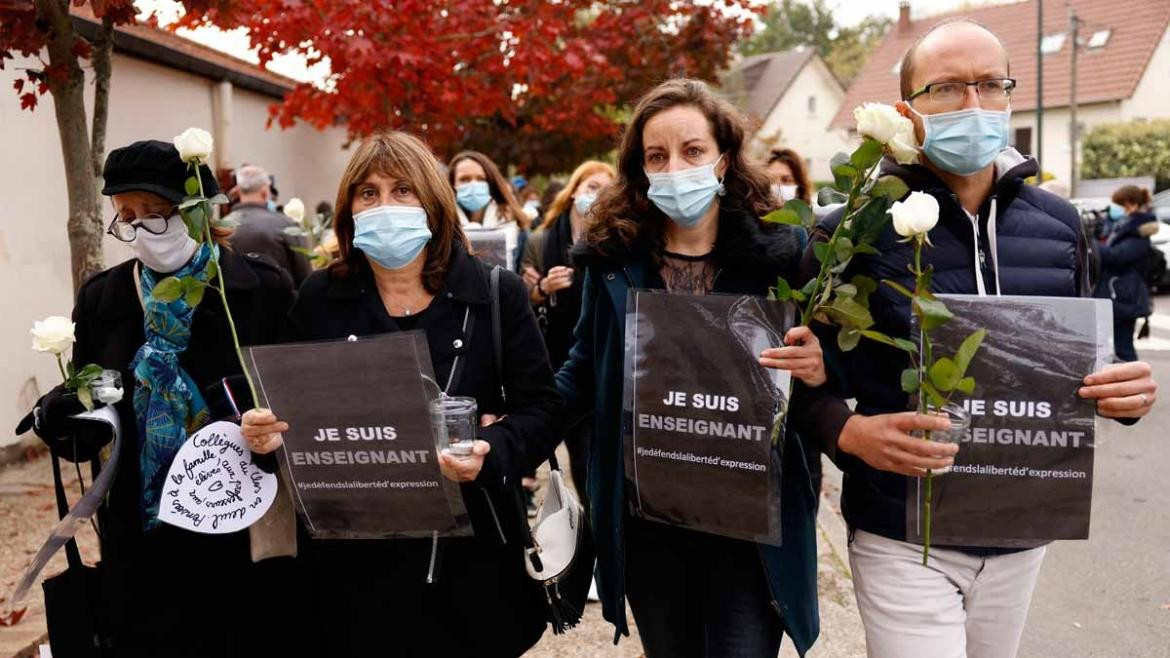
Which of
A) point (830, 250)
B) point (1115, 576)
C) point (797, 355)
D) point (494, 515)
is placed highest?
point (830, 250)

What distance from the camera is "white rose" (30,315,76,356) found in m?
2.47

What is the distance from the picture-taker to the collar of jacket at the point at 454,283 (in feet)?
8.63

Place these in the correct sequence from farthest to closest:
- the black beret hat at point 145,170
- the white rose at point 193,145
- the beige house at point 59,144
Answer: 1. the beige house at point 59,144
2. the black beret hat at point 145,170
3. the white rose at point 193,145

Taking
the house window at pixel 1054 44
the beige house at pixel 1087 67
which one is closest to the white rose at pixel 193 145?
the beige house at pixel 1087 67

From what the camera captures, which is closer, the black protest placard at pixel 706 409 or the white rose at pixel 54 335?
the black protest placard at pixel 706 409

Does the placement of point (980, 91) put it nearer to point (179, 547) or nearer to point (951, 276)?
point (951, 276)

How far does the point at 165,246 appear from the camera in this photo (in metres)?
2.71

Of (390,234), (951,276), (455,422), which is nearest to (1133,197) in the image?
(951,276)

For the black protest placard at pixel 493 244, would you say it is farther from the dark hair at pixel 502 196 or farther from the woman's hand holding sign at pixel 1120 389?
the woman's hand holding sign at pixel 1120 389

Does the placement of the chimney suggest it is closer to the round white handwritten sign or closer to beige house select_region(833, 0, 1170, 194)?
beige house select_region(833, 0, 1170, 194)

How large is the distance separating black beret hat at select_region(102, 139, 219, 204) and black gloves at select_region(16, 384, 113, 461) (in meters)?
0.57

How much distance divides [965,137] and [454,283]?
133 centimetres

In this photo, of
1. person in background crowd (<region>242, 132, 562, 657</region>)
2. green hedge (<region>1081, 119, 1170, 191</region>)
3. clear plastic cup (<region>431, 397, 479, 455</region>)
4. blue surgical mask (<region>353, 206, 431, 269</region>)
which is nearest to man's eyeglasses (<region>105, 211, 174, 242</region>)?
person in background crowd (<region>242, 132, 562, 657</region>)

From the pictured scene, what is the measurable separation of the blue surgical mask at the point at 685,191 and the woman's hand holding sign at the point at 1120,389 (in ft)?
3.29
